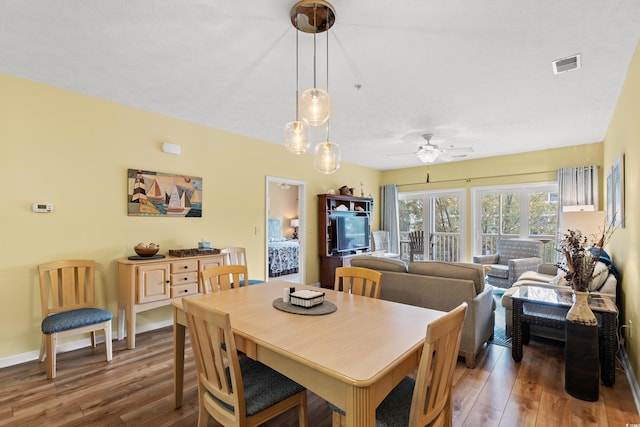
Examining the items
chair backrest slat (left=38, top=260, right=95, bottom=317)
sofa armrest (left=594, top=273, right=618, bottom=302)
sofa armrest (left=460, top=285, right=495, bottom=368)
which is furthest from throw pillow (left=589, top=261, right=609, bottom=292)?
chair backrest slat (left=38, top=260, right=95, bottom=317)

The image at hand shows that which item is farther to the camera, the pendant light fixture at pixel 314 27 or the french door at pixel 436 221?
the french door at pixel 436 221

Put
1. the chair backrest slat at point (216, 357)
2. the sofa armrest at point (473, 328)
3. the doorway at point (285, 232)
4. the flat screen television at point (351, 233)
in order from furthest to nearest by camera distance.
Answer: the flat screen television at point (351, 233), the doorway at point (285, 232), the sofa armrest at point (473, 328), the chair backrest slat at point (216, 357)

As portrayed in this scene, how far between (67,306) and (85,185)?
48.3 inches

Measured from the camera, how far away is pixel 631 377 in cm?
241

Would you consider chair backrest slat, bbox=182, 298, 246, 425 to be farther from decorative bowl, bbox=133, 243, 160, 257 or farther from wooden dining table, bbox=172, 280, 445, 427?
decorative bowl, bbox=133, 243, 160, 257

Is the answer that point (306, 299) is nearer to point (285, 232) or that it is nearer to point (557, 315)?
point (557, 315)

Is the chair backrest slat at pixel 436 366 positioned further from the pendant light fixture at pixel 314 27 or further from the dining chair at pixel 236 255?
the dining chair at pixel 236 255

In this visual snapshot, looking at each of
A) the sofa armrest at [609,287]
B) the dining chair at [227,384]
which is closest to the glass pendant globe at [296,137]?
the dining chair at [227,384]

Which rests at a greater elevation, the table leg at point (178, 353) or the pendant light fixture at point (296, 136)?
the pendant light fixture at point (296, 136)

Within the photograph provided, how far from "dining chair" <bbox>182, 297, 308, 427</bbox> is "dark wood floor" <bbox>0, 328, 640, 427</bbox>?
571 millimetres

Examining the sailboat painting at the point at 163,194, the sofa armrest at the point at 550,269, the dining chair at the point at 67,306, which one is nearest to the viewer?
the dining chair at the point at 67,306

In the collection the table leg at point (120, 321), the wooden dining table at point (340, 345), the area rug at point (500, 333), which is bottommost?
the area rug at point (500, 333)

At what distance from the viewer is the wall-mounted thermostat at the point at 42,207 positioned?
2.90 metres

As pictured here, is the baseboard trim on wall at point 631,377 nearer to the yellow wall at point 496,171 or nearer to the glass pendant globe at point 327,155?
the glass pendant globe at point 327,155
